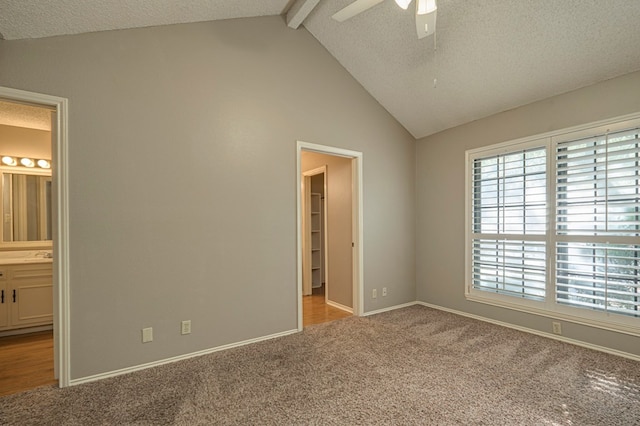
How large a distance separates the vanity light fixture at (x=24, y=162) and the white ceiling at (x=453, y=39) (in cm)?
241

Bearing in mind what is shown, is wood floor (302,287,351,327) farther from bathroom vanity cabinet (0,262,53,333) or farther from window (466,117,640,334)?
bathroom vanity cabinet (0,262,53,333)

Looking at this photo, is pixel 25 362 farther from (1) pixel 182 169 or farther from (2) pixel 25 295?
(1) pixel 182 169

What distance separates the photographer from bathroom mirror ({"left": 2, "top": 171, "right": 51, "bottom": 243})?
149 inches

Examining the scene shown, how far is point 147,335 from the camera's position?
8.59 feet

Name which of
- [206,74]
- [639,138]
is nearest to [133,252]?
[206,74]

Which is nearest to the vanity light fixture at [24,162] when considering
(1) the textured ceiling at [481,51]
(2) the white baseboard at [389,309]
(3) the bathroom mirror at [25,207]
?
(3) the bathroom mirror at [25,207]

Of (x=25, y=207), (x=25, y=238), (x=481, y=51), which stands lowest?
(x=25, y=238)

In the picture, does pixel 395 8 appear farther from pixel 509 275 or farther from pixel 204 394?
pixel 204 394

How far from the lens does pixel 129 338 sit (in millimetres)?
2545

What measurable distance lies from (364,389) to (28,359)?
311 centimetres

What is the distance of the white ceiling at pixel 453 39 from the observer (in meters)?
2.29

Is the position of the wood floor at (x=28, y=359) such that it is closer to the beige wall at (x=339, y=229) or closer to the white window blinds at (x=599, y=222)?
the beige wall at (x=339, y=229)

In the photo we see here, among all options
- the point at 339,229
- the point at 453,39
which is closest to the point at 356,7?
the point at 453,39

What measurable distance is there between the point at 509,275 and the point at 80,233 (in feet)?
14.1
